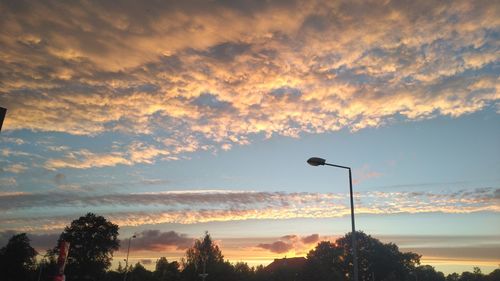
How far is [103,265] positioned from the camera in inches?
3428

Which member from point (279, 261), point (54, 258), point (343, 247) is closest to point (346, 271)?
point (343, 247)

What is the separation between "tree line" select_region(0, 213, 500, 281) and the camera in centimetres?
8200

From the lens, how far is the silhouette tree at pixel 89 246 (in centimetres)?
8281

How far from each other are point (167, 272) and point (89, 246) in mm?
31808

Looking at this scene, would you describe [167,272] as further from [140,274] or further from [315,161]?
[315,161]

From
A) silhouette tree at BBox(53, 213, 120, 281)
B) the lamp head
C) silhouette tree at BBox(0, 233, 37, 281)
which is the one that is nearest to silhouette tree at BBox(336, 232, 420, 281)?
silhouette tree at BBox(53, 213, 120, 281)

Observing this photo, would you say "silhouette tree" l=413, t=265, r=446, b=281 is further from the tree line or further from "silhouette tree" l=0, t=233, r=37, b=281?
"silhouette tree" l=0, t=233, r=37, b=281

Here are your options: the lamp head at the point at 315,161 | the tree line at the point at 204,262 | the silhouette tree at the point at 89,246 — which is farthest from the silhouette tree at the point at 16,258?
the lamp head at the point at 315,161

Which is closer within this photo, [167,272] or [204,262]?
[204,262]

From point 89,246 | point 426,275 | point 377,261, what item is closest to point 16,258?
point 89,246

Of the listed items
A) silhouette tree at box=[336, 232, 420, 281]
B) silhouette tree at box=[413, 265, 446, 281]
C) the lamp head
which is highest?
the lamp head

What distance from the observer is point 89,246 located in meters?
87.8

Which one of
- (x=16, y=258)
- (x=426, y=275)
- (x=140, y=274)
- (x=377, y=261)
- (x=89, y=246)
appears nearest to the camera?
(x=89, y=246)

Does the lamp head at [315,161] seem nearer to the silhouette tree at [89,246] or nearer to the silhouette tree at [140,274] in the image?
the silhouette tree at [89,246]
